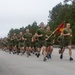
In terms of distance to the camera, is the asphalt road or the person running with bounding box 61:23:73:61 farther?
the person running with bounding box 61:23:73:61

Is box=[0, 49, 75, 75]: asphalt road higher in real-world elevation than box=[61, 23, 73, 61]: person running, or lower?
lower

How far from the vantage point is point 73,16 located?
3442 inches

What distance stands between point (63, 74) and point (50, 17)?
136938 mm

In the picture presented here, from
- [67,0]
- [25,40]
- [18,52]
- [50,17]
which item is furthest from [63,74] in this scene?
[50,17]

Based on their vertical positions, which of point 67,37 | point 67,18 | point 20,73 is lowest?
point 20,73

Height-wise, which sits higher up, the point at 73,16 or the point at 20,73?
the point at 73,16

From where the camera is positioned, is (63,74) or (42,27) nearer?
(63,74)

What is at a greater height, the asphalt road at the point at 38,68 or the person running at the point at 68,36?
the person running at the point at 68,36

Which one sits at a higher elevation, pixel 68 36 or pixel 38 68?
pixel 68 36

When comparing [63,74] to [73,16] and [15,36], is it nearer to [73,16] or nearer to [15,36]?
[15,36]

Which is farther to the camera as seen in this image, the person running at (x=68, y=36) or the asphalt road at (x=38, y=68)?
the person running at (x=68, y=36)

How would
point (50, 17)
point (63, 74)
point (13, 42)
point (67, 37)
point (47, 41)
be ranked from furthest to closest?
point (50, 17), point (13, 42), point (47, 41), point (67, 37), point (63, 74)

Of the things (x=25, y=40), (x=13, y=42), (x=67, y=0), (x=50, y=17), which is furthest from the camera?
(x=50, y=17)

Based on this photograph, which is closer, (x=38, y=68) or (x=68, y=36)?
(x=38, y=68)
